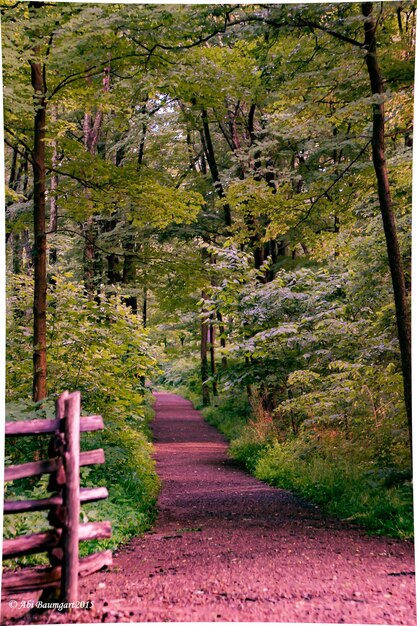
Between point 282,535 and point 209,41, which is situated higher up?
point 209,41

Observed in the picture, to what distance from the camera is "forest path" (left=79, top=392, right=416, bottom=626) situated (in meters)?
3.45

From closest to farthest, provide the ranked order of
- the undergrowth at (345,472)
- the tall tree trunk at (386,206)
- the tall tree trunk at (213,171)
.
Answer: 1. the tall tree trunk at (386,206)
2. the undergrowth at (345,472)
3. the tall tree trunk at (213,171)

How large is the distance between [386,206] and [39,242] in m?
3.66

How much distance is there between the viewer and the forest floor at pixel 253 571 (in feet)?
11.3

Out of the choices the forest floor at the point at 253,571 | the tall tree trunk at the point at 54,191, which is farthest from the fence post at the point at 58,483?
the tall tree trunk at the point at 54,191

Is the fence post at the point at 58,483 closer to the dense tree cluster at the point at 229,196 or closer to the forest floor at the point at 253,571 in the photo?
the forest floor at the point at 253,571

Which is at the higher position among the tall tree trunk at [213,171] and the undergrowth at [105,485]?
the tall tree trunk at [213,171]

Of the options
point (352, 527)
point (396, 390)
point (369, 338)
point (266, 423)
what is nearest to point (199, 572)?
point (352, 527)

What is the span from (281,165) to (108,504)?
26.7 feet

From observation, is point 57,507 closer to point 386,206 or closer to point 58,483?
point 58,483

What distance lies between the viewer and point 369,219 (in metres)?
7.18

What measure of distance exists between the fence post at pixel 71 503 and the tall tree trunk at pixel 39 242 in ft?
8.31

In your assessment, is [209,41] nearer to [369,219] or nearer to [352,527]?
[369,219]

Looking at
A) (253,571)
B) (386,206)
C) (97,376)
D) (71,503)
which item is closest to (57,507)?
(71,503)
